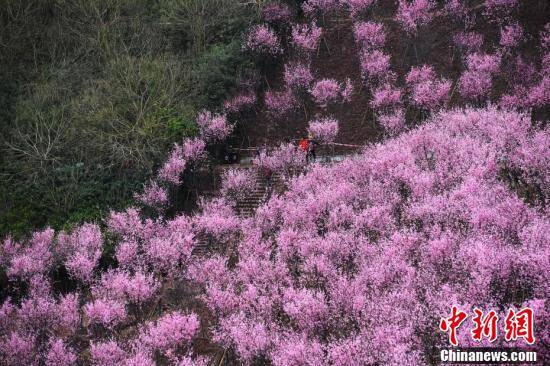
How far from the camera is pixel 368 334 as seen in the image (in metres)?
13.0

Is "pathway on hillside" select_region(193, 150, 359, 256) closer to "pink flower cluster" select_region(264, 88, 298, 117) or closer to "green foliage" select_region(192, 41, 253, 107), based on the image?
"pink flower cluster" select_region(264, 88, 298, 117)

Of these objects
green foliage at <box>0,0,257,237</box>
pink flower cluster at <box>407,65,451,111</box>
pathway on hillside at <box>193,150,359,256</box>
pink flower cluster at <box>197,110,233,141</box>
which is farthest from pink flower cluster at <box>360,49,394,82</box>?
pink flower cluster at <box>197,110,233,141</box>

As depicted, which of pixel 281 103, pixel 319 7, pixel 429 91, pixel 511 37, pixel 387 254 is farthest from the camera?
pixel 319 7

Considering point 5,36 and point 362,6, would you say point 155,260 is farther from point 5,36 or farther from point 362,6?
point 362,6

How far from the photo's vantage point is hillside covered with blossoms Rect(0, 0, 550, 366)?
46.5 ft

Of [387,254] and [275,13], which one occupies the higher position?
[275,13]

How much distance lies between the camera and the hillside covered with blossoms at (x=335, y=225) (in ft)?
46.5

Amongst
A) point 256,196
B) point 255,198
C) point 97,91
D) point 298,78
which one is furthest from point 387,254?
point 97,91

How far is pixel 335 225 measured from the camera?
2058 centimetres

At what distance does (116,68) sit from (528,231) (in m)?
26.3

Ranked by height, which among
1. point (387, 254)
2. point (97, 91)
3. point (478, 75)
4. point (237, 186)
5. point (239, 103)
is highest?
→ point (97, 91)

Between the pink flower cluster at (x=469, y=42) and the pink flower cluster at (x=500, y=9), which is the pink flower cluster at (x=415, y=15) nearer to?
the pink flower cluster at (x=469, y=42)

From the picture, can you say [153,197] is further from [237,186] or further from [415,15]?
[415,15]

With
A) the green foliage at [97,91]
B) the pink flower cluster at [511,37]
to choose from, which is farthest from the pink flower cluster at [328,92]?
the pink flower cluster at [511,37]
